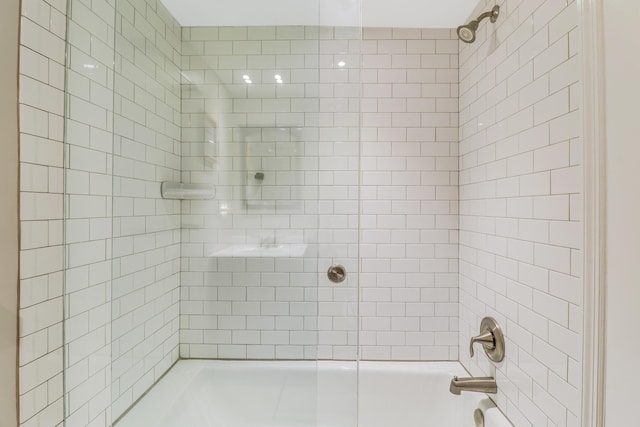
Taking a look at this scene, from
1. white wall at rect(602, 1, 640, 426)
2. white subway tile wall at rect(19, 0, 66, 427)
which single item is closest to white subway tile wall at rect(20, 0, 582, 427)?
white subway tile wall at rect(19, 0, 66, 427)

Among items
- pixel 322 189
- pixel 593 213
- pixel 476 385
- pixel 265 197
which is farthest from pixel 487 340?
pixel 265 197

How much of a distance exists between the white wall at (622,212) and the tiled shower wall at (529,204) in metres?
0.11

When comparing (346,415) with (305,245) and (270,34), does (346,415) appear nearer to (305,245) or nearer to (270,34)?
(305,245)

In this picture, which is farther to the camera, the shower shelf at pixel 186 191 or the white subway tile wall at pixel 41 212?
the shower shelf at pixel 186 191

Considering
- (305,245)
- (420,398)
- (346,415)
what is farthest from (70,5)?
(420,398)

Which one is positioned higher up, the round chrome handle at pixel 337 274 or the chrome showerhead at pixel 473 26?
the chrome showerhead at pixel 473 26

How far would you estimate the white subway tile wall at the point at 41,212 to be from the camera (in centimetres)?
76

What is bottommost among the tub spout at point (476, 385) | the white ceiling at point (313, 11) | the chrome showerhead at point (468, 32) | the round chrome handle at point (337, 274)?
the tub spout at point (476, 385)

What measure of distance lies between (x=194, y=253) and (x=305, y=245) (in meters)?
0.57

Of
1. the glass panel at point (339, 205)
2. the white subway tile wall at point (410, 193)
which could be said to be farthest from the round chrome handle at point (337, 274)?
the white subway tile wall at point (410, 193)

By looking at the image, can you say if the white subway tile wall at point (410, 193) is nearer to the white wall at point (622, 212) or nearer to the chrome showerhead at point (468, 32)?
the chrome showerhead at point (468, 32)

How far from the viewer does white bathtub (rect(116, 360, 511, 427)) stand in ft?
4.34

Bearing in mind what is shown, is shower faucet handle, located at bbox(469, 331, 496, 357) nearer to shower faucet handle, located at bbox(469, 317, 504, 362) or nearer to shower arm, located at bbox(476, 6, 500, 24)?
shower faucet handle, located at bbox(469, 317, 504, 362)

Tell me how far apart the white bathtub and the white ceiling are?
1540 millimetres
